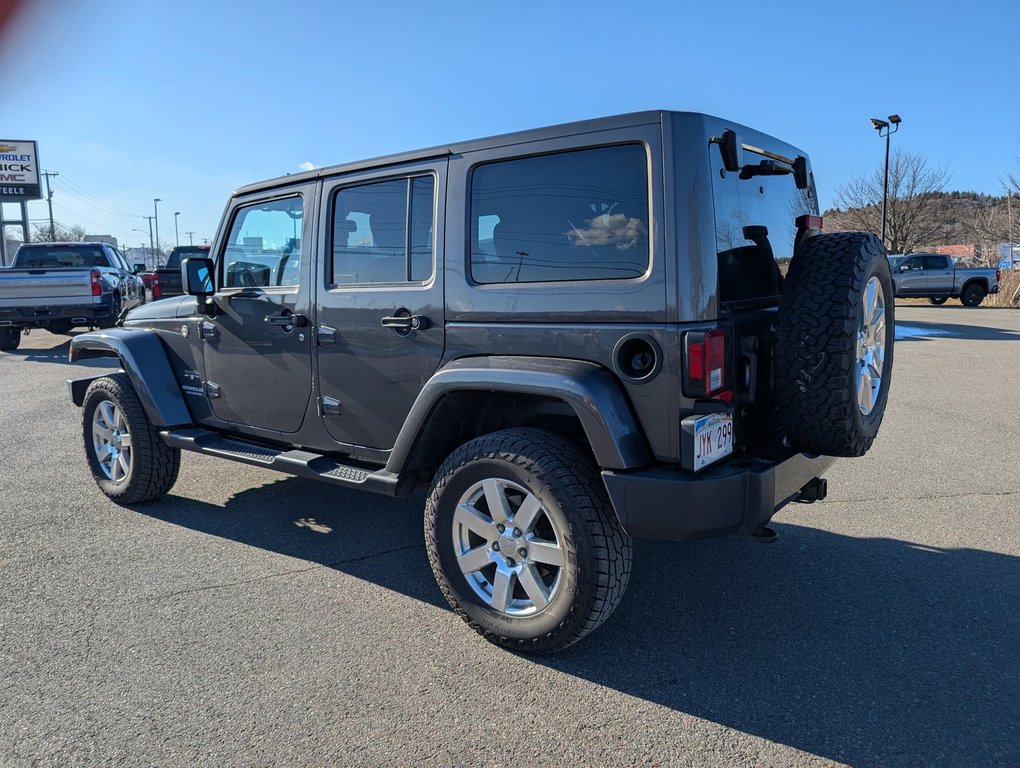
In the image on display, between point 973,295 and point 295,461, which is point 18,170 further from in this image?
point 295,461

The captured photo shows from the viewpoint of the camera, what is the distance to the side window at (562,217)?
2863mm

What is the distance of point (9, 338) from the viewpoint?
13.9 meters

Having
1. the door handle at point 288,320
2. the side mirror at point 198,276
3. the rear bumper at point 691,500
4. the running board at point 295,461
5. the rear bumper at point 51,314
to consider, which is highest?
the side mirror at point 198,276

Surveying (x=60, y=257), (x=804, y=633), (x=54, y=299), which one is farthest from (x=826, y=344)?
(x=60, y=257)

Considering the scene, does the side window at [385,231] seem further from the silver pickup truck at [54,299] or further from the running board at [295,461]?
the silver pickup truck at [54,299]

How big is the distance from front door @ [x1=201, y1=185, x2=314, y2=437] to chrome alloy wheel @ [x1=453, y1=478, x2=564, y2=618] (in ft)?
4.35

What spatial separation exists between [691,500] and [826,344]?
80cm

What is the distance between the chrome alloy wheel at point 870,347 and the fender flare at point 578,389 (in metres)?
0.95

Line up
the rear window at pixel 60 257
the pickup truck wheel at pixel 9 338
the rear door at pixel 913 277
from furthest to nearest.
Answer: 1. the rear door at pixel 913 277
2. the rear window at pixel 60 257
3. the pickup truck wheel at pixel 9 338

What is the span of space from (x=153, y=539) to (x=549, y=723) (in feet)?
9.28

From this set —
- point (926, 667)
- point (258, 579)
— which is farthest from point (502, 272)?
point (926, 667)

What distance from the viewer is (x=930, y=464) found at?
224 inches

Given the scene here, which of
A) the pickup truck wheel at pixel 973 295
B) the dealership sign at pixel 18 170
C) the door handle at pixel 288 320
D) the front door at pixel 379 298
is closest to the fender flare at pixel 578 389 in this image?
the front door at pixel 379 298

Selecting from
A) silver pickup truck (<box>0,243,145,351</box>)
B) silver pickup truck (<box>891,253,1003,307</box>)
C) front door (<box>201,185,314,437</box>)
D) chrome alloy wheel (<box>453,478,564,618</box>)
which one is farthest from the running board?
silver pickup truck (<box>891,253,1003,307</box>)
